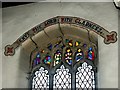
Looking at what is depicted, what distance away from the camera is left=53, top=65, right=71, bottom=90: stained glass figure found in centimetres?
530

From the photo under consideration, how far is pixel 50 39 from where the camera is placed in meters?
5.52

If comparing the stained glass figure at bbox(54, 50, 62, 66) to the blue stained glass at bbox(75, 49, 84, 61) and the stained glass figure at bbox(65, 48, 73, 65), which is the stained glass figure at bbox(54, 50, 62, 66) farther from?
the blue stained glass at bbox(75, 49, 84, 61)

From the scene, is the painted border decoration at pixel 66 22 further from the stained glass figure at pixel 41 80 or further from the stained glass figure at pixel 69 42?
the stained glass figure at pixel 41 80

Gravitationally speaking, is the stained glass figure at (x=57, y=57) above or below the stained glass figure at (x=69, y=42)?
below

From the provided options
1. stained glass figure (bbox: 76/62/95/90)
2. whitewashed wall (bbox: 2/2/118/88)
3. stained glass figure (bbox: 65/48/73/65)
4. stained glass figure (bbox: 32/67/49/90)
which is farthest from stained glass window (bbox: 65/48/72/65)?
whitewashed wall (bbox: 2/2/118/88)

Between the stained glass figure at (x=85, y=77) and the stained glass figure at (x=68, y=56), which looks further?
the stained glass figure at (x=68, y=56)

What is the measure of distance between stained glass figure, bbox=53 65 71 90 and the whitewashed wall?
376 mm

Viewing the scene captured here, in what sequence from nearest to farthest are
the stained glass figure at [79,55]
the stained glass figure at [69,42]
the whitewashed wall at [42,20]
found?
the whitewashed wall at [42,20] → the stained glass figure at [79,55] → the stained glass figure at [69,42]

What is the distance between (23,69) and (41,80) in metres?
A: 0.27

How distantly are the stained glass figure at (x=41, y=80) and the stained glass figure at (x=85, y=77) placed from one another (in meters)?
0.40

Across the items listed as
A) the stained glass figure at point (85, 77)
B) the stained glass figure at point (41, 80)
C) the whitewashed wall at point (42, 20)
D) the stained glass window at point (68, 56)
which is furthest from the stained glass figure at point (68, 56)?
the whitewashed wall at point (42, 20)

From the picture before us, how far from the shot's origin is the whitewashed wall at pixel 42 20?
491cm

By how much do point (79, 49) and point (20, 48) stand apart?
29.1 inches

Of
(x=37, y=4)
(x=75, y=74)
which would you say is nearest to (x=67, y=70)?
(x=75, y=74)
